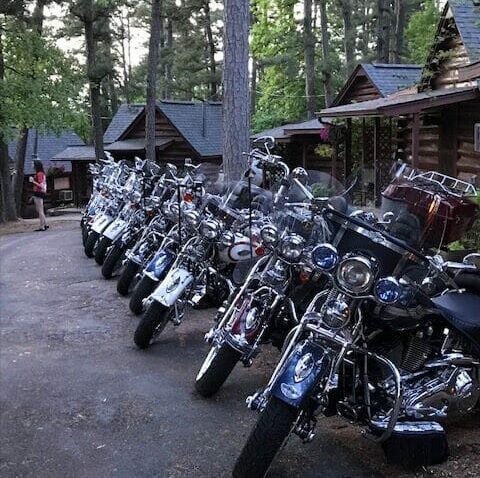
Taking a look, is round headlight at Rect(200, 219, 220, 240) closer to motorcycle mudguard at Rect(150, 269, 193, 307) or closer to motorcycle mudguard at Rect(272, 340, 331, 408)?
motorcycle mudguard at Rect(150, 269, 193, 307)

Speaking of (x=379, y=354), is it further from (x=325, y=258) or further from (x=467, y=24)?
(x=467, y=24)

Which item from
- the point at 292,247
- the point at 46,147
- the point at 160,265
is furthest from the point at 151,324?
the point at 46,147

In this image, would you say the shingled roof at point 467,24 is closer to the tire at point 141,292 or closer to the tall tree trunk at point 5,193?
the tire at point 141,292

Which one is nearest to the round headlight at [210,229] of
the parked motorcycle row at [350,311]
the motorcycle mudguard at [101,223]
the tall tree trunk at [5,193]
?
the parked motorcycle row at [350,311]

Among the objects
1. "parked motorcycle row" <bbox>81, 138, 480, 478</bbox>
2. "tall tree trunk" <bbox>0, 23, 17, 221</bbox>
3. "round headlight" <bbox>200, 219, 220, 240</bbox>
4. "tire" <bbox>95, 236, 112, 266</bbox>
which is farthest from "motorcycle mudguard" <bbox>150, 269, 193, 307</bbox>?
"tall tree trunk" <bbox>0, 23, 17, 221</bbox>

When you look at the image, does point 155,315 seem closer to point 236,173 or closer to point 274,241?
point 274,241

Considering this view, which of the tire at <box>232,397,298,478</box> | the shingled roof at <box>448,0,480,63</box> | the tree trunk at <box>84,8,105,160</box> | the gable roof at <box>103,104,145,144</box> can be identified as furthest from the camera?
the gable roof at <box>103,104,145,144</box>

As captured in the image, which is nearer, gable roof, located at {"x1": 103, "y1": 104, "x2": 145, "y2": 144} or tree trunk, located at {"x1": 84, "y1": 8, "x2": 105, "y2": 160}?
tree trunk, located at {"x1": 84, "y1": 8, "x2": 105, "y2": 160}

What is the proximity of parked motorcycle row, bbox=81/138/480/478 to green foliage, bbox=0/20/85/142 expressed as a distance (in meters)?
13.4

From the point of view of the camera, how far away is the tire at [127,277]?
23.8 ft

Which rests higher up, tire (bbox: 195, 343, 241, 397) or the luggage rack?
the luggage rack

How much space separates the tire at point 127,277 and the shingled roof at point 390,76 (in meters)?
13.4

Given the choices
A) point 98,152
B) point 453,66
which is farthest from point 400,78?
point 98,152

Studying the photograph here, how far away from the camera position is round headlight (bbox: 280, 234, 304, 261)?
3.54 m
